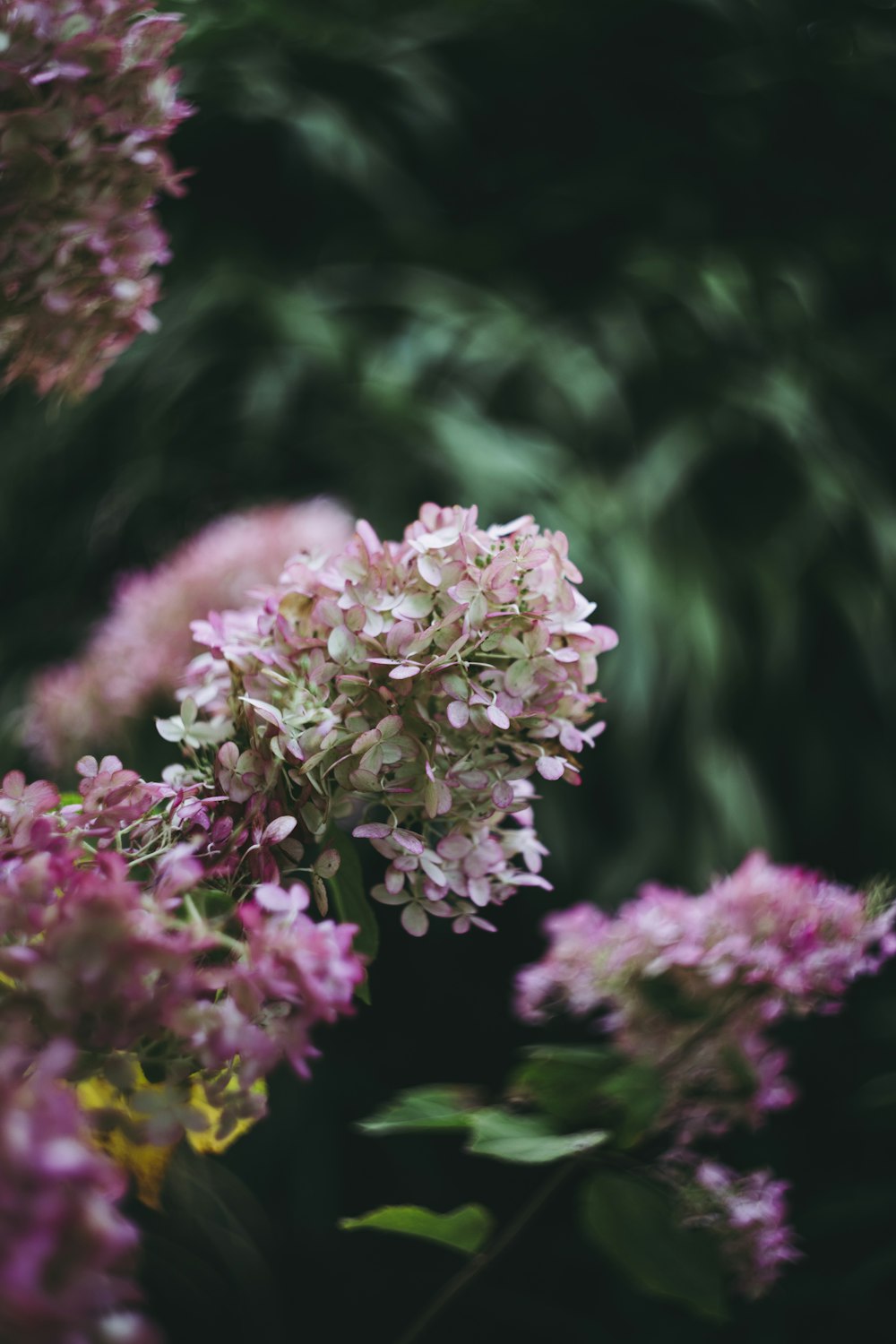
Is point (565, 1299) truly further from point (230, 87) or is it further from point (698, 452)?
point (230, 87)

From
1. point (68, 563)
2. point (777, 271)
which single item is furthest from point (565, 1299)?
point (777, 271)

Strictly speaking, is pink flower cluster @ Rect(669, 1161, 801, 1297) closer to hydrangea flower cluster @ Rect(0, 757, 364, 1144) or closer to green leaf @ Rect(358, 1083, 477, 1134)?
green leaf @ Rect(358, 1083, 477, 1134)

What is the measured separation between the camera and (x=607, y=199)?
1.45 meters

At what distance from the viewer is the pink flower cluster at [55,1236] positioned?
5.8 inches

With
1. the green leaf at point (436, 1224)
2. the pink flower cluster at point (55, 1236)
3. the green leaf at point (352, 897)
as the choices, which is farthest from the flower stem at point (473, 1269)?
the pink flower cluster at point (55, 1236)

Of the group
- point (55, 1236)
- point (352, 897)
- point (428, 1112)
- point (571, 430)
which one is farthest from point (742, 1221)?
point (571, 430)

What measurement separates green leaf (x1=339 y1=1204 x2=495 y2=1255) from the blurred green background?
393 millimetres

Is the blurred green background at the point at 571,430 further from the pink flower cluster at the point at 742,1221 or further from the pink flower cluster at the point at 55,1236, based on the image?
the pink flower cluster at the point at 55,1236

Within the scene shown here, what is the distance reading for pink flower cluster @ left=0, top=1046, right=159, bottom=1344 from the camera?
148 millimetres

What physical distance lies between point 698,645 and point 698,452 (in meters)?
0.30

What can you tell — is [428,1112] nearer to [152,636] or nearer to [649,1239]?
[649,1239]

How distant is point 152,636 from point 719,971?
481 mm

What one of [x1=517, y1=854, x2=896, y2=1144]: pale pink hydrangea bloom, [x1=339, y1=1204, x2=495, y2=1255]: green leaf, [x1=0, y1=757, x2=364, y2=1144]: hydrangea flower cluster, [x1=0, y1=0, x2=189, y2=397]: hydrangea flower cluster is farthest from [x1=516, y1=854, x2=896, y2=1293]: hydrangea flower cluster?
[x1=0, y1=0, x2=189, y2=397]: hydrangea flower cluster

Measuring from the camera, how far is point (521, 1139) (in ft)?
1.44
